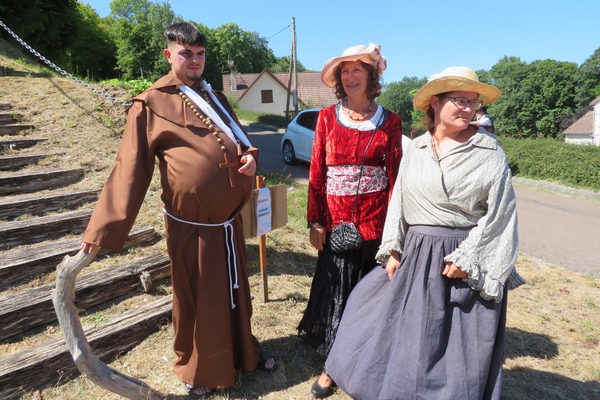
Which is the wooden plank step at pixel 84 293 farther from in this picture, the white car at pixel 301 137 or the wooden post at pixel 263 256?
the white car at pixel 301 137

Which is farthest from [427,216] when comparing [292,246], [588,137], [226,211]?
[588,137]

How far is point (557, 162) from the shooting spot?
404 inches

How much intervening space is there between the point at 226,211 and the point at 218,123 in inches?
18.7

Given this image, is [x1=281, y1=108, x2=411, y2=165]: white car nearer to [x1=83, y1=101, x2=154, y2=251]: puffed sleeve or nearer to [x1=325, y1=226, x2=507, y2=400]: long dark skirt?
[x1=83, y1=101, x2=154, y2=251]: puffed sleeve

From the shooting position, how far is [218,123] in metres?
2.28

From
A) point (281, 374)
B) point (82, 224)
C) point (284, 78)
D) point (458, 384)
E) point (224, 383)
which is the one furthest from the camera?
point (284, 78)

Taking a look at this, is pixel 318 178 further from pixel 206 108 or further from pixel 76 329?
pixel 76 329

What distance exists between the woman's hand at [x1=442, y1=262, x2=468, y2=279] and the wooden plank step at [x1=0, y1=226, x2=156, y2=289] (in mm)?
2986

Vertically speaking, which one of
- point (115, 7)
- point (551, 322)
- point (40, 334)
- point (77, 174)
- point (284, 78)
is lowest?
point (551, 322)

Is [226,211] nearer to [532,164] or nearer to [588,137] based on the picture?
[532,164]

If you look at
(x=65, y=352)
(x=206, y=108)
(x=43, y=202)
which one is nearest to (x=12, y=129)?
(x=43, y=202)

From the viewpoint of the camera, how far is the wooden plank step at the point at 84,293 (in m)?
2.84

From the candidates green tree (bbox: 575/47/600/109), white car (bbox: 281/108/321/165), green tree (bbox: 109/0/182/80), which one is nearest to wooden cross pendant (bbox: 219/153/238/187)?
white car (bbox: 281/108/321/165)

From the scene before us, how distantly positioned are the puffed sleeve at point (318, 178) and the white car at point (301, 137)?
7351 mm
